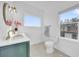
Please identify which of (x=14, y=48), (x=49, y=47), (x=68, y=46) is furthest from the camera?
(x=68, y=46)

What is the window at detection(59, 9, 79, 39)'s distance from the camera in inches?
84.0

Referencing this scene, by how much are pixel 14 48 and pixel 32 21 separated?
64cm

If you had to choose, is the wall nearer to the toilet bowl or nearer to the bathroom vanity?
the toilet bowl

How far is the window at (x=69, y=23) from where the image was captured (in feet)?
7.00

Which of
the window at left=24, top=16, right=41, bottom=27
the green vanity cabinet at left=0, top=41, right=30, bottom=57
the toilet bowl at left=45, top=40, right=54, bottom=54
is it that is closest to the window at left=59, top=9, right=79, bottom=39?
the toilet bowl at left=45, top=40, right=54, bottom=54

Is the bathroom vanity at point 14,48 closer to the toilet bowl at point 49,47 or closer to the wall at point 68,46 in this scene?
the toilet bowl at point 49,47

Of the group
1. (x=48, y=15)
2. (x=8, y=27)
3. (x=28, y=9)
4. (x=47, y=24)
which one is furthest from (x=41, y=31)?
(x=8, y=27)

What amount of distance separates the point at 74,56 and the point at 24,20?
4.20ft

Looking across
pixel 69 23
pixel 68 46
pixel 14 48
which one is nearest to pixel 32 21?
pixel 14 48

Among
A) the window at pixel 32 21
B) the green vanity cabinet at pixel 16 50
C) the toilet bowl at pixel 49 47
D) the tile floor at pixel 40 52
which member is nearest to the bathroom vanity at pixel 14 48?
the green vanity cabinet at pixel 16 50

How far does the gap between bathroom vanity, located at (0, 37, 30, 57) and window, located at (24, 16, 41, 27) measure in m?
0.33

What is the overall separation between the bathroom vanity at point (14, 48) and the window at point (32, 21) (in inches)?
13.1

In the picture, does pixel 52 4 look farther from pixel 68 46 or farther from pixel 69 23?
pixel 68 46

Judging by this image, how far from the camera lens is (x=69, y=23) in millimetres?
2209
